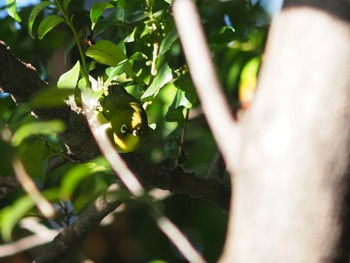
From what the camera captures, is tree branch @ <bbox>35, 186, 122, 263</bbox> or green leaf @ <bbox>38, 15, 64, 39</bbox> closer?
green leaf @ <bbox>38, 15, 64, 39</bbox>

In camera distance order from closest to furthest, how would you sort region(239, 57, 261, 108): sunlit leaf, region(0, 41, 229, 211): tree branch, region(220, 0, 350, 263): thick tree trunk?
region(220, 0, 350, 263): thick tree trunk, region(0, 41, 229, 211): tree branch, region(239, 57, 261, 108): sunlit leaf

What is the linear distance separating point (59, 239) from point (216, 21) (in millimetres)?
580

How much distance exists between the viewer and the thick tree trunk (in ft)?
1.71

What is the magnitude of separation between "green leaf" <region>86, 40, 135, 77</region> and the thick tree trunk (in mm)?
622

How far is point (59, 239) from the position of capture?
4.58 ft

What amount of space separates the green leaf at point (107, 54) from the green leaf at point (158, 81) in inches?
1.9

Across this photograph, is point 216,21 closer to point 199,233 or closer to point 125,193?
point 199,233

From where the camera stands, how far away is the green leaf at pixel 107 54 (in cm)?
116

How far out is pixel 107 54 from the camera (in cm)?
118

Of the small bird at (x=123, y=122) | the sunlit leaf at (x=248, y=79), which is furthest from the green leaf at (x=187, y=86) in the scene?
the sunlit leaf at (x=248, y=79)

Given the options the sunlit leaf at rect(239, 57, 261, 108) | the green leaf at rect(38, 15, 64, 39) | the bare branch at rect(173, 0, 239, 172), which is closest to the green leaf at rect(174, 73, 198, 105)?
the green leaf at rect(38, 15, 64, 39)

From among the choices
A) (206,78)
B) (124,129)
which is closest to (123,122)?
(124,129)

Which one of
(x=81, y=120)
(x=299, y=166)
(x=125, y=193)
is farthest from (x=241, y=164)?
(x=81, y=120)

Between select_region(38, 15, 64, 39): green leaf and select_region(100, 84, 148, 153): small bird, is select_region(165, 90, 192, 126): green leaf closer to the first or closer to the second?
select_region(100, 84, 148, 153): small bird
